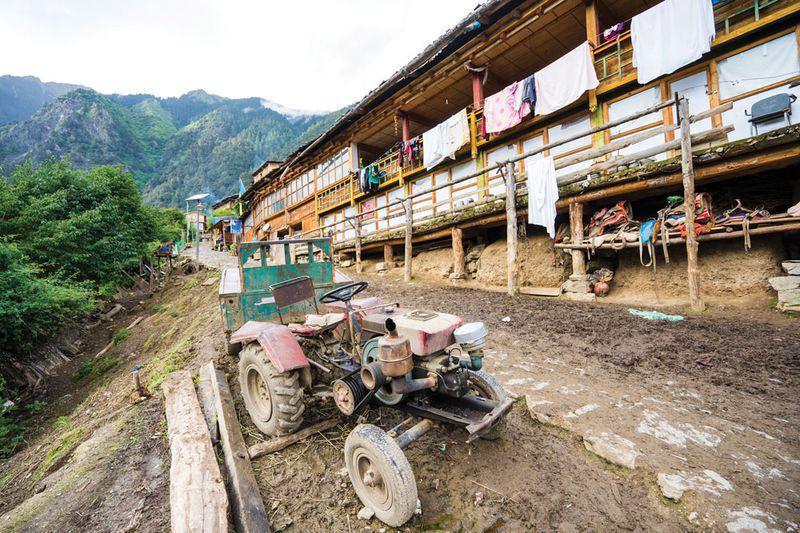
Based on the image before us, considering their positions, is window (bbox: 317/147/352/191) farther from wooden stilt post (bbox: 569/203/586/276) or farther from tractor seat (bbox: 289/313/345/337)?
tractor seat (bbox: 289/313/345/337)

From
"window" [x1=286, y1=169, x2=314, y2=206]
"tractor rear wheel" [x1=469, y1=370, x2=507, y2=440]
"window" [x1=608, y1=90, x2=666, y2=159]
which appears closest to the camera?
"tractor rear wheel" [x1=469, y1=370, x2=507, y2=440]

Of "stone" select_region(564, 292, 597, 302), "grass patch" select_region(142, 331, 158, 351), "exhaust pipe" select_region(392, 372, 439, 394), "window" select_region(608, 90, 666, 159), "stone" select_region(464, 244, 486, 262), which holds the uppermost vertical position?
"window" select_region(608, 90, 666, 159)

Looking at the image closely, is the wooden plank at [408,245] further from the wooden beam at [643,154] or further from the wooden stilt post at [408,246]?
the wooden beam at [643,154]

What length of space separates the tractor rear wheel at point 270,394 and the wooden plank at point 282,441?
60 mm

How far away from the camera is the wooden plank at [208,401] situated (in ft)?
10.5

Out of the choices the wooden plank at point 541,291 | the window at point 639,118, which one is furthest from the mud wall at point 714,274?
the window at point 639,118

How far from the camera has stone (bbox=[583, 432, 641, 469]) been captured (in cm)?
233

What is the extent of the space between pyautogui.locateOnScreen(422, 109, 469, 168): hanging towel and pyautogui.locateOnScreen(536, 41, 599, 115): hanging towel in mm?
2588

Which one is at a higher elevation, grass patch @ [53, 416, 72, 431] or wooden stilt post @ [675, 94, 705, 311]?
wooden stilt post @ [675, 94, 705, 311]

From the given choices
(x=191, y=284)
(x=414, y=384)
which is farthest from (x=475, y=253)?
(x=191, y=284)

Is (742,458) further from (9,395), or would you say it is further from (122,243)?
(122,243)

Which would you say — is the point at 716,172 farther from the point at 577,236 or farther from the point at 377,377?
the point at 377,377

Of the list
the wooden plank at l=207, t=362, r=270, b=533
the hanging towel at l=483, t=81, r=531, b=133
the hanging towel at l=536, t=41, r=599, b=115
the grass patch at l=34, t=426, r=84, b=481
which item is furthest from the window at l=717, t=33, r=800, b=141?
the grass patch at l=34, t=426, r=84, b=481

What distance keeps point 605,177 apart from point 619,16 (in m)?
6.27
